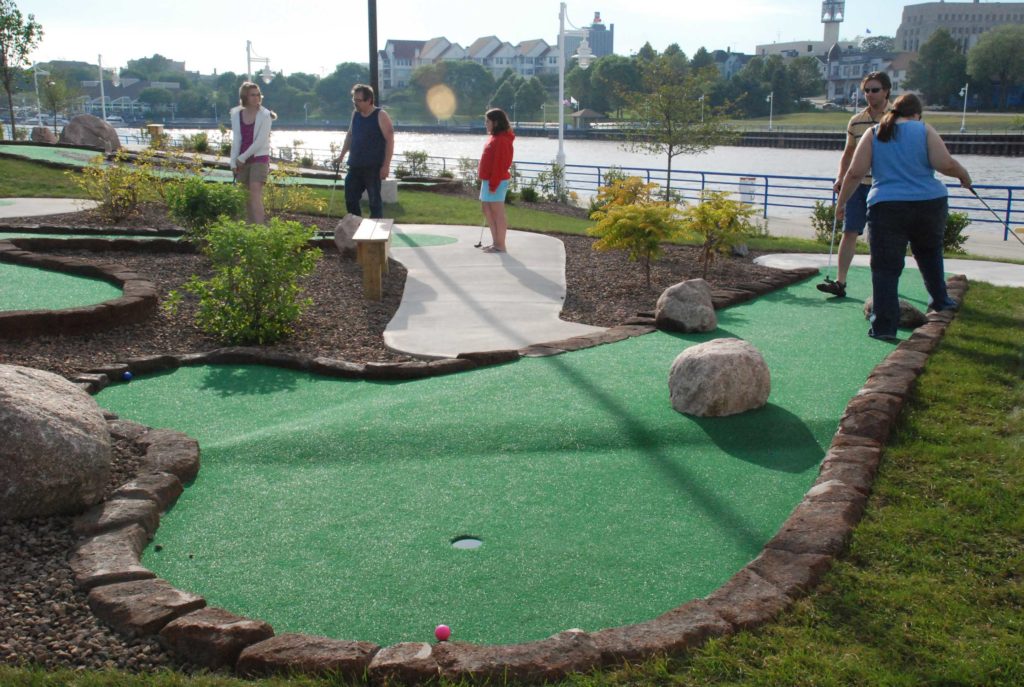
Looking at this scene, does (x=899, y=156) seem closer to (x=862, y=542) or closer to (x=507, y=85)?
(x=862, y=542)

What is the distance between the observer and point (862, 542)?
353cm

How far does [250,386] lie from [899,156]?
453 cm

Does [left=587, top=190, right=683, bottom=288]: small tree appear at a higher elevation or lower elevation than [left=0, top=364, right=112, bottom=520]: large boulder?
higher

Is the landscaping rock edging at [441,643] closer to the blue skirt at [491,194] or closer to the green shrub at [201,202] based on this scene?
the green shrub at [201,202]

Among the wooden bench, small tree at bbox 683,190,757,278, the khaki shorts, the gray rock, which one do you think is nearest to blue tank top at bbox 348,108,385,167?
the khaki shorts

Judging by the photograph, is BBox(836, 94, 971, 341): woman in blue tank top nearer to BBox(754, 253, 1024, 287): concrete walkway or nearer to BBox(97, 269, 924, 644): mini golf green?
BBox(97, 269, 924, 644): mini golf green

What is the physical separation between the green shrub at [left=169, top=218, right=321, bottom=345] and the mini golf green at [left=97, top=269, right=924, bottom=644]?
625 mm

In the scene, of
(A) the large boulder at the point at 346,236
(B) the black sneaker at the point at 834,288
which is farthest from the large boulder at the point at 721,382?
(A) the large boulder at the point at 346,236

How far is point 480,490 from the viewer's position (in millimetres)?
4242

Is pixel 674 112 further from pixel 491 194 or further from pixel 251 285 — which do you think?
pixel 251 285

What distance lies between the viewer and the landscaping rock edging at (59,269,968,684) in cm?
277

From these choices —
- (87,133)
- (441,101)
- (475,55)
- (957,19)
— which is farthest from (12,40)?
(957,19)

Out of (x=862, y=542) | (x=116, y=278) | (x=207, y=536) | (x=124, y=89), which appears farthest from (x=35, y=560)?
(x=124, y=89)

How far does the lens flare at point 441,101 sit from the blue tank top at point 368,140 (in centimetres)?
10094
